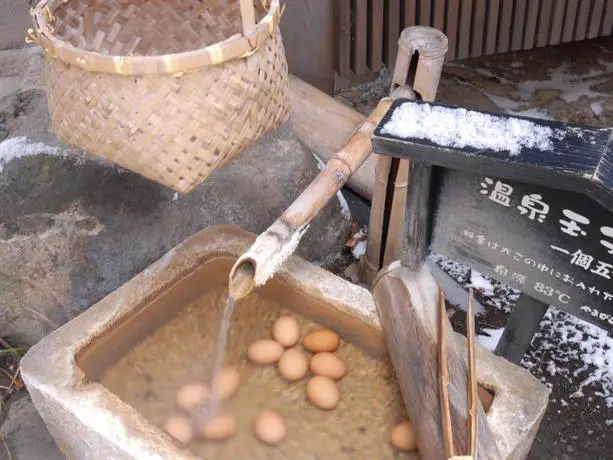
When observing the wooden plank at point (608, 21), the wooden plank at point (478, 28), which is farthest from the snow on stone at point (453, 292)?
the wooden plank at point (608, 21)

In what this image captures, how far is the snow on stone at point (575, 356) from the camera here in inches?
123

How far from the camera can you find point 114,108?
2.04 meters

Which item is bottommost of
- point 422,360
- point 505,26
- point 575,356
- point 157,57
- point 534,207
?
point 575,356

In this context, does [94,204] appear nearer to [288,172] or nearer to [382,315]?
[288,172]

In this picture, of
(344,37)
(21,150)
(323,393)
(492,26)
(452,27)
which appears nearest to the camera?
(323,393)

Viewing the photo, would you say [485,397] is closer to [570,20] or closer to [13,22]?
[13,22]

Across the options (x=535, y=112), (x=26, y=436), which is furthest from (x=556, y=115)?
(x=26, y=436)

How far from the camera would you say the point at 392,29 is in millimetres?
4441

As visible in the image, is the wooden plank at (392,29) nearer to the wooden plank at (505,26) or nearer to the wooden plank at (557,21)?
the wooden plank at (505,26)

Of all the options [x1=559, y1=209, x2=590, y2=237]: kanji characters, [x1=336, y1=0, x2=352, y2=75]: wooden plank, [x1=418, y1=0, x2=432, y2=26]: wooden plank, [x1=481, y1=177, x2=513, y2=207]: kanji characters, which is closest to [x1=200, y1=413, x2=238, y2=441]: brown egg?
[x1=481, y1=177, x2=513, y2=207]: kanji characters

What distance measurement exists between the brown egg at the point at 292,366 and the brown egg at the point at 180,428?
369mm

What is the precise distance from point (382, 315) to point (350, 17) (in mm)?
2464

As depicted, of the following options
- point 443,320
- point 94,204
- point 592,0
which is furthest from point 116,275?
point 592,0

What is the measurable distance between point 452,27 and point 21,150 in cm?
281
